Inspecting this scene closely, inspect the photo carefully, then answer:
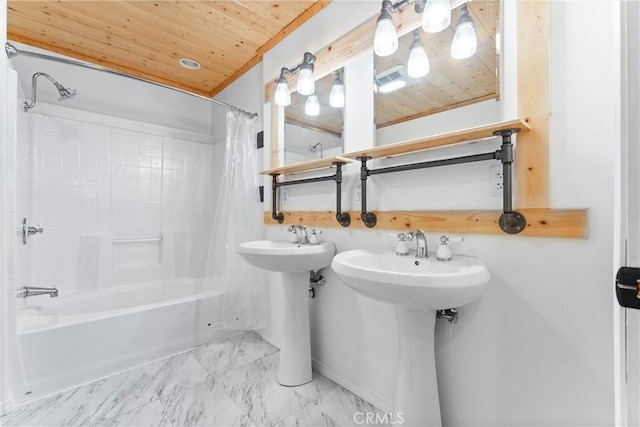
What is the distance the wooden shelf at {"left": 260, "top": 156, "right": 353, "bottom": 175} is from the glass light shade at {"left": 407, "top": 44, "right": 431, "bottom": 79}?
1.67 ft

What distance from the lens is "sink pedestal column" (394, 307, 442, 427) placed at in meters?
1.05

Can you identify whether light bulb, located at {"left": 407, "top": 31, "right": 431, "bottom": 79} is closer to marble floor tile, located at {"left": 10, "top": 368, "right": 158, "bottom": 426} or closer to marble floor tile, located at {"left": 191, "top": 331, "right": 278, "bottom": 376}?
marble floor tile, located at {"left": 191, "top": 331, "right": 278, "bottom": 376}

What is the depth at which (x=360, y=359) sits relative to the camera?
1476mm

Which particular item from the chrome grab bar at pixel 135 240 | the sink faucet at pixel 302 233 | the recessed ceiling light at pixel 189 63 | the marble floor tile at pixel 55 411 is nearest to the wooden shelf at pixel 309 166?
the sink faucet at pixel 302 233

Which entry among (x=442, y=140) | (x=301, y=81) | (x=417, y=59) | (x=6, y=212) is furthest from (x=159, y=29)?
(x=442, y=140)

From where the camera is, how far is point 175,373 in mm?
1695

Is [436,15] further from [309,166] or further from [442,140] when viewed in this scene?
[309,166]

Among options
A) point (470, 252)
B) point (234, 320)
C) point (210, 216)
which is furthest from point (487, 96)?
point (210, 216)

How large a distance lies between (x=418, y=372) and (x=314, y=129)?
4.67 feet

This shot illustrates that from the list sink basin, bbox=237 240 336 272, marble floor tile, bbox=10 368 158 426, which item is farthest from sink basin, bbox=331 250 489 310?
marble floor tile, bbox=10 368 158 426

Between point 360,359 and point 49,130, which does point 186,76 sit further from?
point 360,359

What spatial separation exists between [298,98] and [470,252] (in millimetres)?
1445

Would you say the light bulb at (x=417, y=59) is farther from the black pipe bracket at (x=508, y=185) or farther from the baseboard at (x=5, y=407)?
the baseboard at (x=5, y=407)

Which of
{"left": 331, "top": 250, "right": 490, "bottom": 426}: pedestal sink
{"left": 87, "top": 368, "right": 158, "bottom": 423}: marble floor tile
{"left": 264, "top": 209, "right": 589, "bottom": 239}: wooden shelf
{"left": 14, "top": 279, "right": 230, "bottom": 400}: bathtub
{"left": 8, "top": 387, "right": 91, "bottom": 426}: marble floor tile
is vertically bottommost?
{"left": 87, "top": 368, "right": 158, "bottom": 423}: marble floor tile
